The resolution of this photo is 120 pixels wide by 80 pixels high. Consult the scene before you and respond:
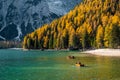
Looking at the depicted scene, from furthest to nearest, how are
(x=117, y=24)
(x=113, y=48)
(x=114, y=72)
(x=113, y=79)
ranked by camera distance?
1. (x=117, y=24)
2. (x=113, y=48)
3. (x=114, y=72)
4. (x=113, y=79)

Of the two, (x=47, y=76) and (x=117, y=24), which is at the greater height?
(x=117, y=24)

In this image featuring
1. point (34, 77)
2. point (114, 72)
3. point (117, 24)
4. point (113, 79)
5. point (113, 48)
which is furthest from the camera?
point (117, 24)

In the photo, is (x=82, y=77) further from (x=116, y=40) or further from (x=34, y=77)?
(x=116, y=40)

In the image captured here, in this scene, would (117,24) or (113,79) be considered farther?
(117,24)

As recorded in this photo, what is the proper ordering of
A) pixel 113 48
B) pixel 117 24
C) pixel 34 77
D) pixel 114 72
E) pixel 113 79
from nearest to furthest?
pixel 113 79 → pixel 34 77 → pixel 114 72 → pixel 113 48 → pixel 117 24

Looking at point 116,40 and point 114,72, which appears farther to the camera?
point 116,40

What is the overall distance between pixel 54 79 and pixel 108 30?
116m

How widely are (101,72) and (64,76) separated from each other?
34.7ft

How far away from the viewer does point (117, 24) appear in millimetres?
194625

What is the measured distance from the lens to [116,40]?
612 feet

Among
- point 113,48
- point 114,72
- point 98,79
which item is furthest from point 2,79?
point 113,48

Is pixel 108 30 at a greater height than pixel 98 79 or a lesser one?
greater

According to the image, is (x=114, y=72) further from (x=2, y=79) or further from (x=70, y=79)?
(x=2, y=79)

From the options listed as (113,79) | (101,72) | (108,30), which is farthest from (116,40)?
(113,79)
